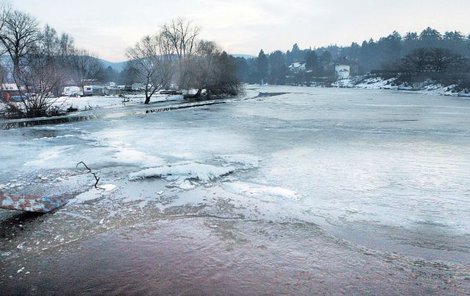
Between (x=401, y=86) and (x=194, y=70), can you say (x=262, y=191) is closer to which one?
(x=194, y=70)

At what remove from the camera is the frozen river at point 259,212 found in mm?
5859

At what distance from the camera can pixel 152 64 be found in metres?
54.8

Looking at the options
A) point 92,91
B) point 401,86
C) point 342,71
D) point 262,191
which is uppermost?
point 342,71

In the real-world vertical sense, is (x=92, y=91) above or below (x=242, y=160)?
above

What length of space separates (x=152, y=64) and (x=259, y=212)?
5036 cm

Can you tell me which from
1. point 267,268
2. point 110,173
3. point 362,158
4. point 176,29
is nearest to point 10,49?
point 176,29

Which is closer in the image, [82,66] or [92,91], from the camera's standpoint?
[92,91]

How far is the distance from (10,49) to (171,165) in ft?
193

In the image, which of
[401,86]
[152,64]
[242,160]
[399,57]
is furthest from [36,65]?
[399,57]

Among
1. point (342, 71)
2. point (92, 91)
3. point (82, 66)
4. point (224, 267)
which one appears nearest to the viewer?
point (224, 267)

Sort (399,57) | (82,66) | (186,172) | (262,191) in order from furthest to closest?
(399,57) < (82,66) < (186,172) < (262,191)

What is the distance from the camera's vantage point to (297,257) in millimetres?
6266

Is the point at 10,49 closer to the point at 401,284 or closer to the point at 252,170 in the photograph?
the point at 252,170

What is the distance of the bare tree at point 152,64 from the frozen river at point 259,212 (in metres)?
36.4
